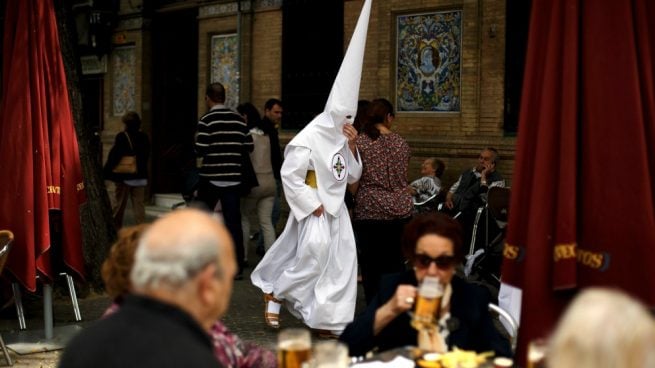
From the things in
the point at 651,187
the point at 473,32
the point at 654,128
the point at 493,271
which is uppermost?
the point at 473,32

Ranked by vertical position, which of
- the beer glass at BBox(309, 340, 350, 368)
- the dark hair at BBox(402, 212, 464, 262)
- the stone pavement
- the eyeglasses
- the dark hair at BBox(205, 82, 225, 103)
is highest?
the dark hair at BBox(205, 82, 225, 103)

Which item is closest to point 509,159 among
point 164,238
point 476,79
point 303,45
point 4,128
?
point 476,79

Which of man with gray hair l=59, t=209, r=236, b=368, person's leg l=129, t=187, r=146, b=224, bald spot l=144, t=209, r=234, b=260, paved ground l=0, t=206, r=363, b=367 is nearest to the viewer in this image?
man with gray hair l=59, t=209, r=236, b=368

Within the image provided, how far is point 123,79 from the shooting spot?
18.8 metres

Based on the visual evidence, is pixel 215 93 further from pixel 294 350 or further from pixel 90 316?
pixel 294 350

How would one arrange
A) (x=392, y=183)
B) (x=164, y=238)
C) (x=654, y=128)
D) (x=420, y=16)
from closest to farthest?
(x=164, y=238) < (x=654, y=128) < (x=392, y=183) < (x=420, y=16)

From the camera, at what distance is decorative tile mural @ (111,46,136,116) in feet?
60.6

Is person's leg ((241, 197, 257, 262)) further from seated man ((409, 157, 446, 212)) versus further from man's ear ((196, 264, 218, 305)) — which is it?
man's ear ((196, 264, 218, 305))

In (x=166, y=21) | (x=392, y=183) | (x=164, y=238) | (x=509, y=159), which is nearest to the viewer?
(x=164, y=238)

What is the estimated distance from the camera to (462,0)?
12.6 m

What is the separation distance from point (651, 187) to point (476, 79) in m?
8.88

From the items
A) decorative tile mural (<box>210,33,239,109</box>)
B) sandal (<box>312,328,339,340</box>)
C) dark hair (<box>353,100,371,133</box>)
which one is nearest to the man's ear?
sandal (<box>312,328,339,340</box>)

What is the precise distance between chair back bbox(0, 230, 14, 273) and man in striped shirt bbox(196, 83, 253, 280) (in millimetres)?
3436

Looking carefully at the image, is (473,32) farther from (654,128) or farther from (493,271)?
(654,128)
